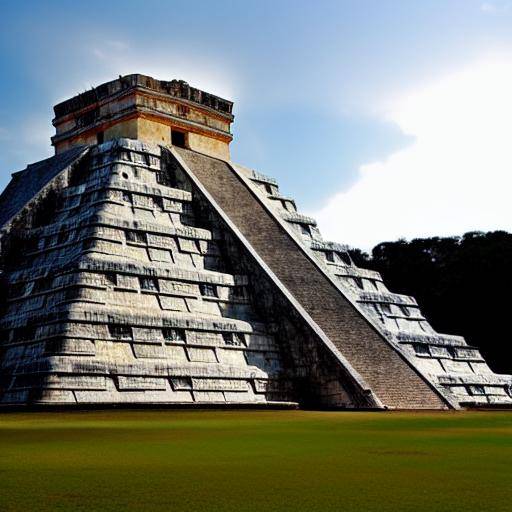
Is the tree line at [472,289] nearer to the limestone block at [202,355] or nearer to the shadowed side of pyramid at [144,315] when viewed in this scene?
the shadowed side of pyramid at [144,315]

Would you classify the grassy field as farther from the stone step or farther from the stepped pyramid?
the stone step

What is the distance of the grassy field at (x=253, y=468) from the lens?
4.16 meters

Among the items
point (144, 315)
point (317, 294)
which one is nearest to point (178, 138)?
point (317, 294)

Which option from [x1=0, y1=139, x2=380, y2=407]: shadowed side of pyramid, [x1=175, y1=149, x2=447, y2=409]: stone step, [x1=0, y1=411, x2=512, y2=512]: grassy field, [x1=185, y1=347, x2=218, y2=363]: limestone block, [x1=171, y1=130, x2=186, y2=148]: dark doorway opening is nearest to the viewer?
[x1=0, y1=411, x2=512, y2=512]: grassy field

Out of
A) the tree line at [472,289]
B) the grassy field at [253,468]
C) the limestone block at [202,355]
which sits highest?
the tree line at [472,289]

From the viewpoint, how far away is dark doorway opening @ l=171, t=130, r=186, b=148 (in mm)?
24031

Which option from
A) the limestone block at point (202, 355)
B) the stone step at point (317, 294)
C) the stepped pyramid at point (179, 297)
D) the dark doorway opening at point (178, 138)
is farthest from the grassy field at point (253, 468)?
the dark doorway opening at point (178, 138)

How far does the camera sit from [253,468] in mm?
5484

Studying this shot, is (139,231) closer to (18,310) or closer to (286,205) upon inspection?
(18,310)

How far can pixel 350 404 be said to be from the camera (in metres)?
15.4

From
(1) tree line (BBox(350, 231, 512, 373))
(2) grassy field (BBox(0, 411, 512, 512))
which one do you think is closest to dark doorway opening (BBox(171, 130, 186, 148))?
(2) grassy field (BBox(0, 411, 512, 512))

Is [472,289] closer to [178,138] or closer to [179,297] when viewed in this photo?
[178,138]

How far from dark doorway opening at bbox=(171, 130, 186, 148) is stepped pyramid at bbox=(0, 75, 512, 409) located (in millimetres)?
55

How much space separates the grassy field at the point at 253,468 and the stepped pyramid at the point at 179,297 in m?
5.05
